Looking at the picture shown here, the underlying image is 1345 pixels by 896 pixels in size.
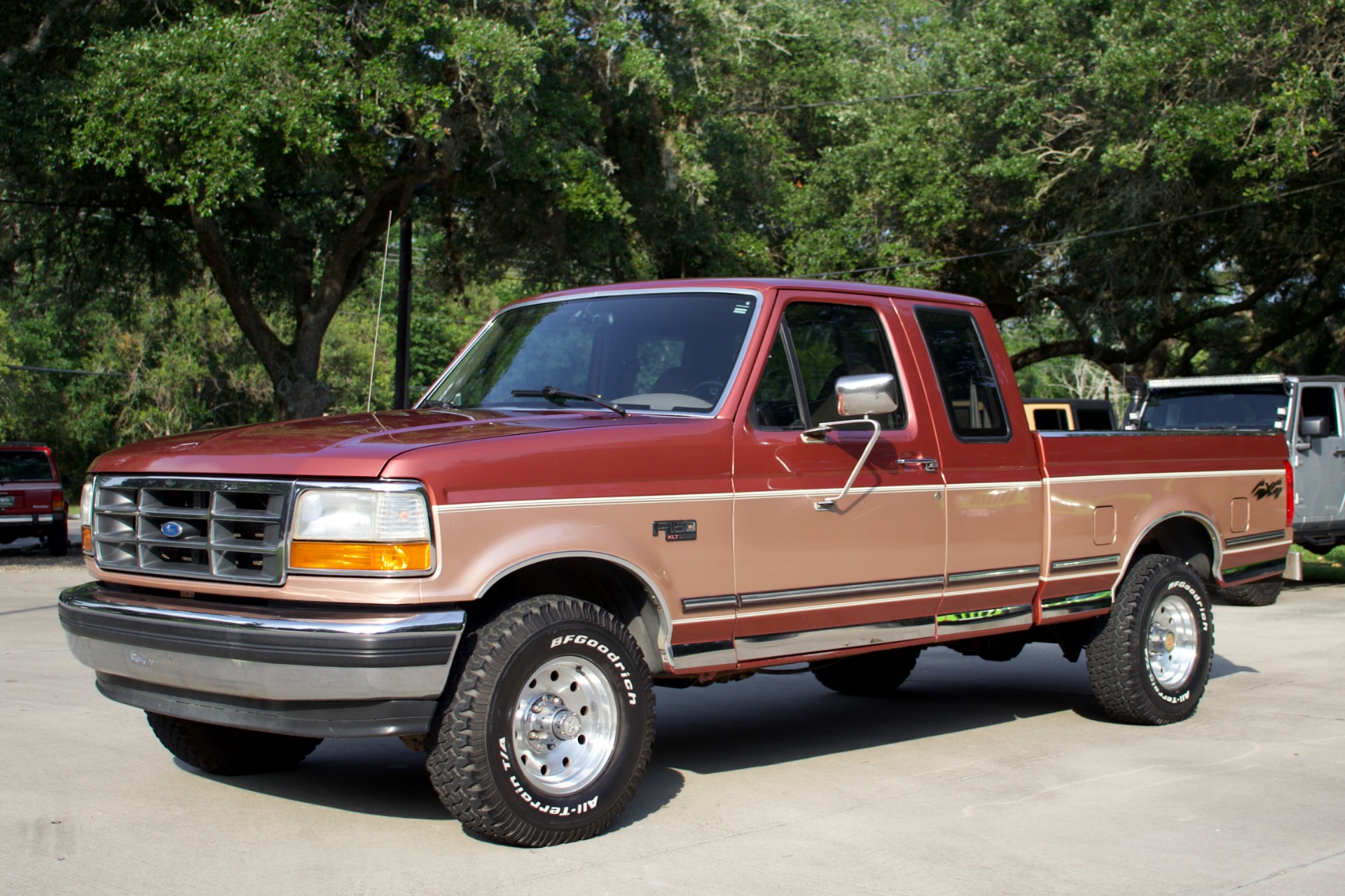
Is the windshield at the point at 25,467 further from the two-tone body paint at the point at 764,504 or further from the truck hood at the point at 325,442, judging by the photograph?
the two-tone body paint at the point at 764,504

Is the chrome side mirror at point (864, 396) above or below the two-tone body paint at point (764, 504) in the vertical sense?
above

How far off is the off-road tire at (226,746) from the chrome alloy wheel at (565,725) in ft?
4.62

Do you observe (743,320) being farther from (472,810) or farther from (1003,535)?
(472,810)

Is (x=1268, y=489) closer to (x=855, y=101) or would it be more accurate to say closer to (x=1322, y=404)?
(x=1322, y=404)

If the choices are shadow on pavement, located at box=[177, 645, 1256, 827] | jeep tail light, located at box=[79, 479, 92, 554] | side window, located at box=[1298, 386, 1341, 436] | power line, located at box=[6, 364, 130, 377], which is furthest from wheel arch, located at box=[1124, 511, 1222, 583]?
power line, located at box=[6, 364, 130, 377]

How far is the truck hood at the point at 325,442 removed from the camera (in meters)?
4.59

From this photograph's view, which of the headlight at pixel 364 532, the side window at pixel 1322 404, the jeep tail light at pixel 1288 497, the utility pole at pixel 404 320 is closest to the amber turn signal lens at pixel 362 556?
the headlight at pixel 364 532

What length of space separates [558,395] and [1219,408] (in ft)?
Answer: 36.5

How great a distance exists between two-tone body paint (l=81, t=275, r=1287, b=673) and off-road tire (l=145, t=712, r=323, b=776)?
0.87m

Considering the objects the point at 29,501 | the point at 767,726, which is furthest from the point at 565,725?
the point at 29,501

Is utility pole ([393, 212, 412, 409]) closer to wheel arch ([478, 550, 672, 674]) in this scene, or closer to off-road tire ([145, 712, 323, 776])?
off-road tire ([145, 712, 323, 776])

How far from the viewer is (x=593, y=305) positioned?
20.5 ft

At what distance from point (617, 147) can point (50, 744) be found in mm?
18050

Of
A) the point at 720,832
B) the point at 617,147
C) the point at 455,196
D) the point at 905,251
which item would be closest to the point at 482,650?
the point at 720,832
